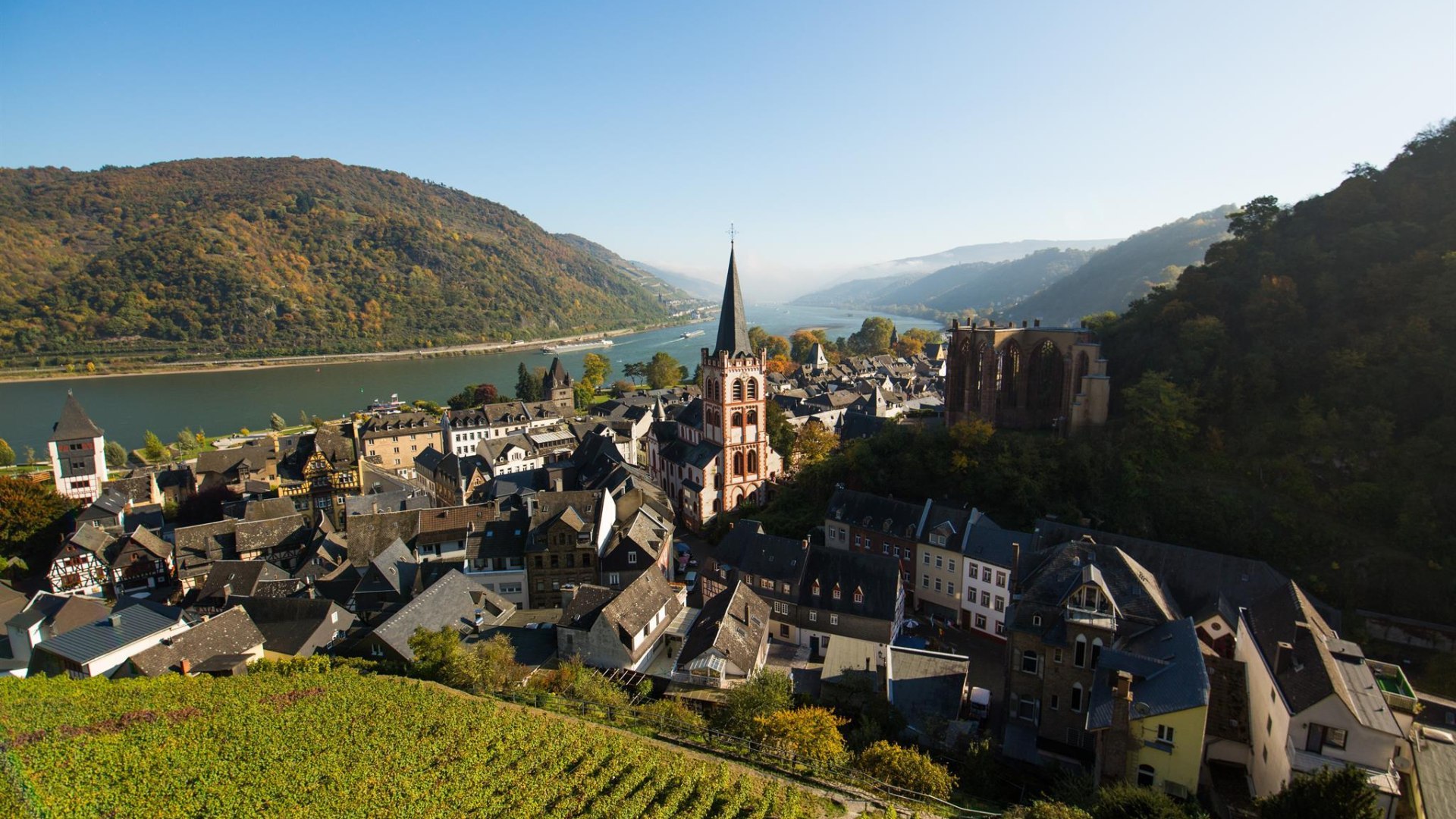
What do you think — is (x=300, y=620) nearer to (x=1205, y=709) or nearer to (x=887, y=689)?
(x=887, y=689)

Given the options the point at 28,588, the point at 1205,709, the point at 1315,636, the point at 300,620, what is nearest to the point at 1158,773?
the point at 1205,709

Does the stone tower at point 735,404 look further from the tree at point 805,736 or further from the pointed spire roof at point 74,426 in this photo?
the pointed spire roof at point 74,426

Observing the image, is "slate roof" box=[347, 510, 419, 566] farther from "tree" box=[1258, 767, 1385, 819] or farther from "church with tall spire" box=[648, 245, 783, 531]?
"tree" box=[1258, 767, 1385, 819]

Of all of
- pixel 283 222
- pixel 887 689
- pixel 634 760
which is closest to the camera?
pixel 634 760

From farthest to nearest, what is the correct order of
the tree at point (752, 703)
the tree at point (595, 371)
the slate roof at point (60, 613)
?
the tree at point (595, 371)
the slate roof at point (60, 613)
the tree at point (752, 703)

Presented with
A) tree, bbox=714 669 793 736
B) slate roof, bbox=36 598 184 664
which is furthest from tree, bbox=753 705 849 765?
slate roof, bbox=36 598 184 664

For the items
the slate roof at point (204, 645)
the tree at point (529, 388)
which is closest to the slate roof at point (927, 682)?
the slate roof at point (204, 645)
